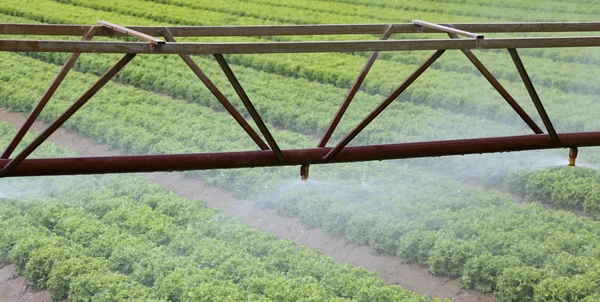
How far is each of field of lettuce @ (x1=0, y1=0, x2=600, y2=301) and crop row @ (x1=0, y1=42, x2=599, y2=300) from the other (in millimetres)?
24

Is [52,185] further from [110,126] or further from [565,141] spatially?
[565,141]

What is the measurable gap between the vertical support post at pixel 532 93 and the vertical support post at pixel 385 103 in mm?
577

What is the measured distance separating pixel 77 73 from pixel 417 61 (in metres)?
7.34

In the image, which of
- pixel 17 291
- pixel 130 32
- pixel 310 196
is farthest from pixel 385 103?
pixel 17 291

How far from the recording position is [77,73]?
17.3m

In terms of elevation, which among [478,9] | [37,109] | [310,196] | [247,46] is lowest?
[310,196]

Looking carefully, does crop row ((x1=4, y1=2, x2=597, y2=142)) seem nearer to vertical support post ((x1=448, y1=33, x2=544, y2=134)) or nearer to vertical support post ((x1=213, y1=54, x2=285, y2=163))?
vertical support post ((x1=448, y1=33, x2=544, y2=134))

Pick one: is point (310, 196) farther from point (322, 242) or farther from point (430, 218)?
point (430, 218)

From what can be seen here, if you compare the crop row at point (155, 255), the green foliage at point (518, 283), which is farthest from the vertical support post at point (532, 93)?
the crop row at point (155, 255)

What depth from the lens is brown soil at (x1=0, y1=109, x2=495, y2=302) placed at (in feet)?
30.8

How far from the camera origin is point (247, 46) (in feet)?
18.9

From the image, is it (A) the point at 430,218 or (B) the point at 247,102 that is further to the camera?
(A) the point at 430,218

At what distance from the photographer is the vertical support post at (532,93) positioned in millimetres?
6391

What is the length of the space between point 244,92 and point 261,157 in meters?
0.56
